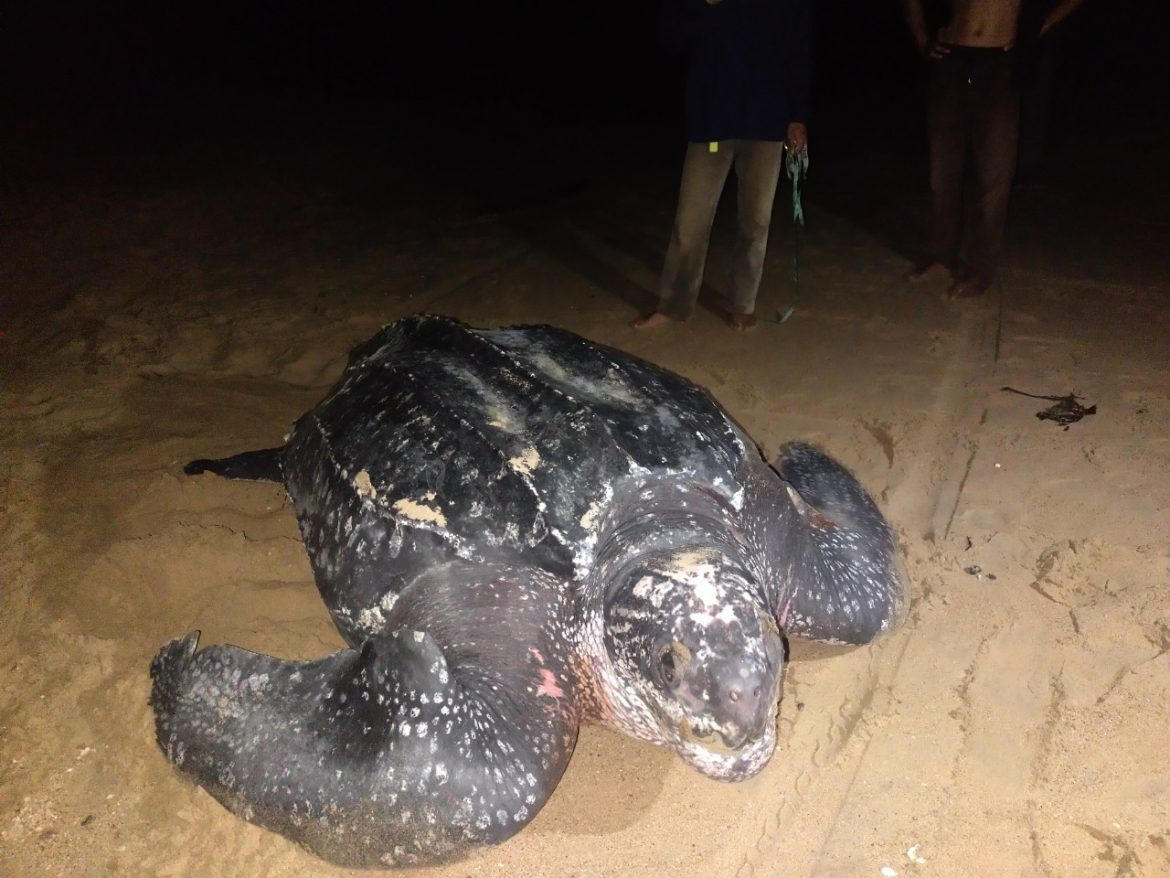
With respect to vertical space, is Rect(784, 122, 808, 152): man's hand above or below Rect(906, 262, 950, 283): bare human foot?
above

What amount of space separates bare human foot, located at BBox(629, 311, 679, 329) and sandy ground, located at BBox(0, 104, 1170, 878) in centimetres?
10

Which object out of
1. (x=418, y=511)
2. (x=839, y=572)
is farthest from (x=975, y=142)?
(x=418, y=511)

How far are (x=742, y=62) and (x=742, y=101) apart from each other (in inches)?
6.2

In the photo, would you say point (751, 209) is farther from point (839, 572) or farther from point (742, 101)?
point (839, 572)

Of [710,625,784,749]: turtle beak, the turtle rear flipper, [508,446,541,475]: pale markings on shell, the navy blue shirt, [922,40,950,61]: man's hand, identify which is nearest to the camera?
[710,625,784,749]: turtle beak

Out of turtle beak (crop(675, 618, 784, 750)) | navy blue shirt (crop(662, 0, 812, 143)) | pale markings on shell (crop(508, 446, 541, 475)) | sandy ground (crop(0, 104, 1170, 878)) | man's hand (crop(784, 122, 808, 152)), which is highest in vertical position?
navy blue shirt (crop(662, 0, 812, 143))

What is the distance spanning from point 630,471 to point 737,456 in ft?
1.21

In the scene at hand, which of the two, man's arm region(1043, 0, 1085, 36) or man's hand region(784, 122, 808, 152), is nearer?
man's hand region(784, 122, 808, 152)

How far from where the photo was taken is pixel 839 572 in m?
2.17

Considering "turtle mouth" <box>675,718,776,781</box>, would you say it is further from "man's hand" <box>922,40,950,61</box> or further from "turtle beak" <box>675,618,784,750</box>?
"man's hand" <box>922,40,950,61</box>

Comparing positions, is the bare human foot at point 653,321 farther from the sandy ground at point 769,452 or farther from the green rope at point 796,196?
the green rope at point 796,196

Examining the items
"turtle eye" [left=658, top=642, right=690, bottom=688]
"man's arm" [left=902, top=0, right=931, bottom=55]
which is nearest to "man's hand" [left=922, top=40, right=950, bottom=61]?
"man's arm" [left=902, top=0, right=931, bottom=55]

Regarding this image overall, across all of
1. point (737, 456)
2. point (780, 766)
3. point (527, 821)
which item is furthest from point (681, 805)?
point (737, 456)

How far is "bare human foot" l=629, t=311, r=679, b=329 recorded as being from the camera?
157 inches
